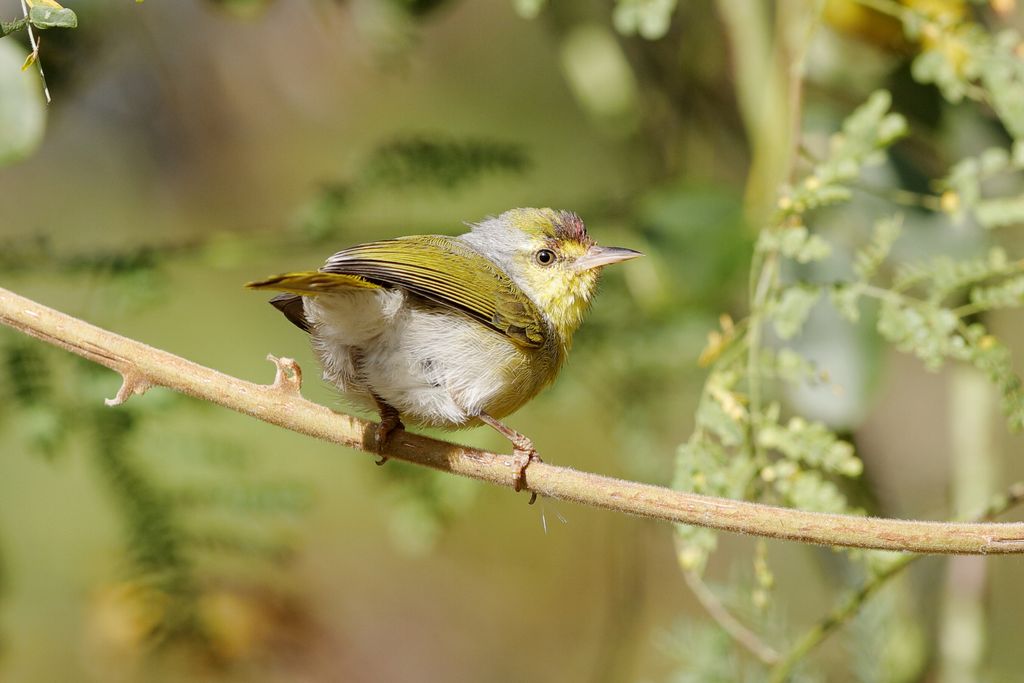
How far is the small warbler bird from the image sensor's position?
6.64 ft

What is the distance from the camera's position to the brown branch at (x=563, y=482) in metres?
1.40

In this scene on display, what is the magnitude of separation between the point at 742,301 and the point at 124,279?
5.75 feet

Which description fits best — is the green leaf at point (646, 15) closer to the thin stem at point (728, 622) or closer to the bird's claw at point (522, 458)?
the bird's claw at point (522, 458)

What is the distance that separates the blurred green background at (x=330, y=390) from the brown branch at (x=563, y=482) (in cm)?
54

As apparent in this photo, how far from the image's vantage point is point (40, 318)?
58.3 inches

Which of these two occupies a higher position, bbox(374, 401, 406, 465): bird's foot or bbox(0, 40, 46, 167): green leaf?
bbox(374, 401, 406, 465): bird's foot

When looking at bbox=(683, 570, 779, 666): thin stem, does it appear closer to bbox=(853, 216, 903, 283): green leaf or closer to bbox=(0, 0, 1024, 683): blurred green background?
bbox=(0, 0, 1024, 683): blurred green background

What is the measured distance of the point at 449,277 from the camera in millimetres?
2162

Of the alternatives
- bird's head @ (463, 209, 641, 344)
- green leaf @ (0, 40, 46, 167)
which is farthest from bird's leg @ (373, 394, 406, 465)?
green leaf @ (0, 40, 46, 167)

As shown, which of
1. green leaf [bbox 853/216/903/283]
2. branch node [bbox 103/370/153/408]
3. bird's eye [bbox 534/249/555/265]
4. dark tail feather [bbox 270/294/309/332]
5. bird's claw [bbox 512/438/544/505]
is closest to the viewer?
branch node [bbox 103/370/153/408]

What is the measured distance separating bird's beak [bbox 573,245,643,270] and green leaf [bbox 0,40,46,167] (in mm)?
1240

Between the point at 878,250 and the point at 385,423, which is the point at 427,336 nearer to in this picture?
the point at 385,423

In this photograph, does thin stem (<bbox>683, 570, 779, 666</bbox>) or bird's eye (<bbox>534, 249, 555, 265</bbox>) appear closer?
thin stem (<bbox>683, 570, 779, 666</bbox>)

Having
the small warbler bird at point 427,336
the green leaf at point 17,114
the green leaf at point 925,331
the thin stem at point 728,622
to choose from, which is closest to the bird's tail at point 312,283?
the small warbler bird at point 427,336
